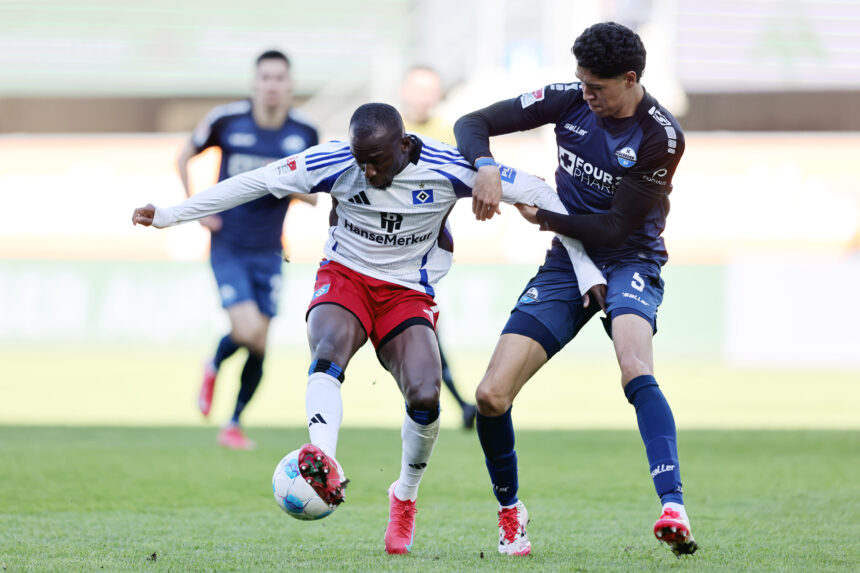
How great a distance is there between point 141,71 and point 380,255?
718 inches

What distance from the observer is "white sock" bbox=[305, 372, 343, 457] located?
4098 mm

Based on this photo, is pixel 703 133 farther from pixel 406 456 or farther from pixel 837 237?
pixel 406 456

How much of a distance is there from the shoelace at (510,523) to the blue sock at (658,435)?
60cm

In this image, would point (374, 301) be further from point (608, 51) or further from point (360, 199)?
point (608, 51)

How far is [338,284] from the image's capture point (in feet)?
15.6

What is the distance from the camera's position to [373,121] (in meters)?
4.33

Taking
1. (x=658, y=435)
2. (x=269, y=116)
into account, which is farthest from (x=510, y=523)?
(x=269, y=116)

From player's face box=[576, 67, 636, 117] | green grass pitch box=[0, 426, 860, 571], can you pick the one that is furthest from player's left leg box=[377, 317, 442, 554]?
player's face box=[576, 67, 636, 117]

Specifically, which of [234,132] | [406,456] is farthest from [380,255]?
[234,132]

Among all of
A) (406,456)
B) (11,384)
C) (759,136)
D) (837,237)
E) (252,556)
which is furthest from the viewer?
(759,136)

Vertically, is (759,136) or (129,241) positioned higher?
(759,136)

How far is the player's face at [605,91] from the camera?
4.34 metres

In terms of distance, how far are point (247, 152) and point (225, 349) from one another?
1415mm

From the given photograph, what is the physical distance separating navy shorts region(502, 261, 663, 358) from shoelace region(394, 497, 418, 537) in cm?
80
